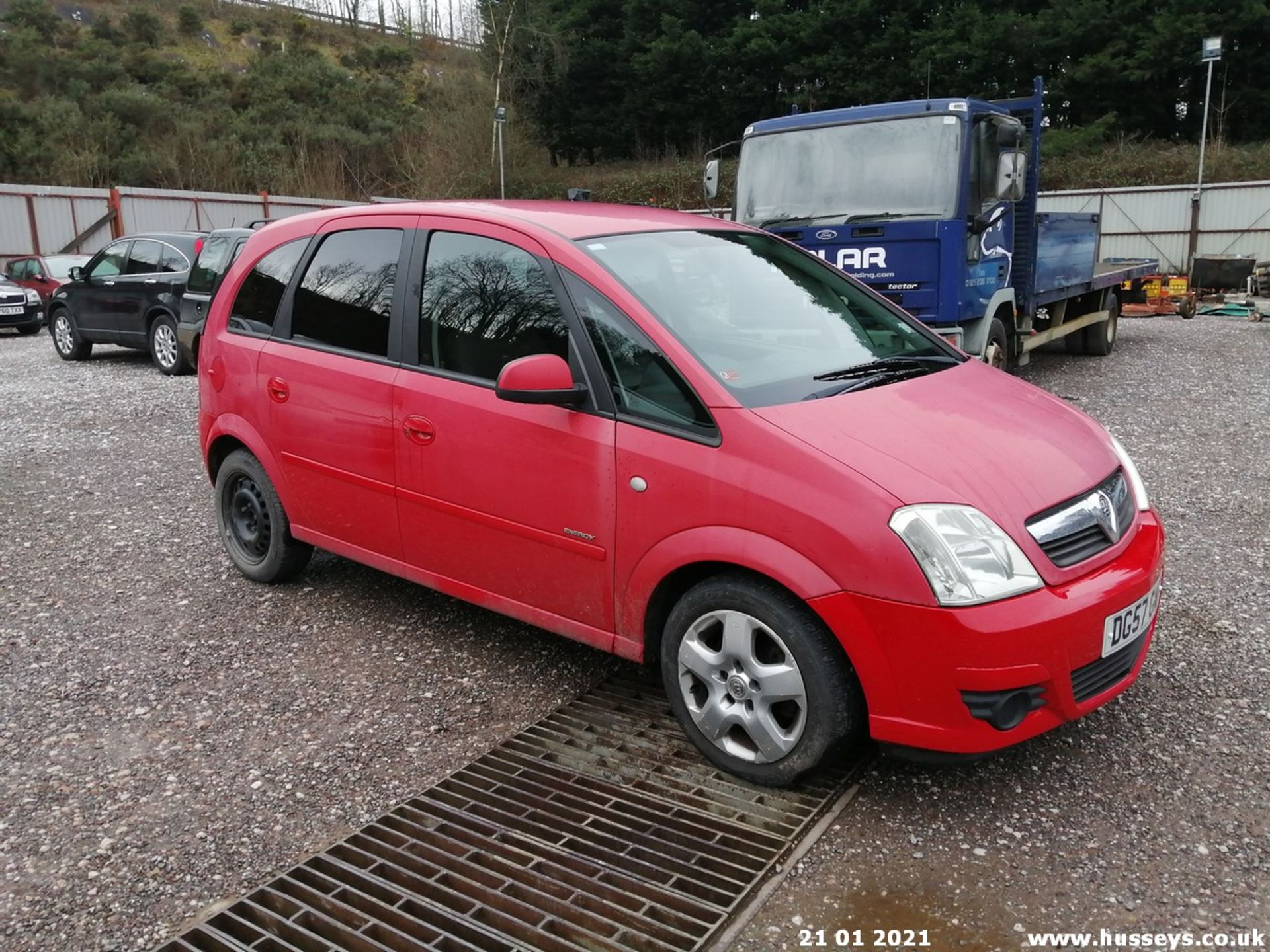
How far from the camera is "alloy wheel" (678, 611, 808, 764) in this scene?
309cm

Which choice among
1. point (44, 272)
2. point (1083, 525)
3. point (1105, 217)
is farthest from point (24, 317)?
point (1105, 217)

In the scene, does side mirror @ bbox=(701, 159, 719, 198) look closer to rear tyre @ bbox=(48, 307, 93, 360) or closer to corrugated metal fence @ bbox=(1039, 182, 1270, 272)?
rear tyre @ bbox=(48, 307, 93, 360)

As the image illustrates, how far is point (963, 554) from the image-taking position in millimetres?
2848

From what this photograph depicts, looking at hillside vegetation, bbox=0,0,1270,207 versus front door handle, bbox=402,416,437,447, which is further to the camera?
hillside vegetation, bbox=0,0,1270,207

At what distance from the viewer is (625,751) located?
11.7ft

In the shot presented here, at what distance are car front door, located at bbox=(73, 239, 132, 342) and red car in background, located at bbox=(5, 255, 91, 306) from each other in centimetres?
575

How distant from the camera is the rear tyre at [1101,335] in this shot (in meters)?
13.3

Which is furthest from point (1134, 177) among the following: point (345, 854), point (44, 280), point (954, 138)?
point (345, 854)

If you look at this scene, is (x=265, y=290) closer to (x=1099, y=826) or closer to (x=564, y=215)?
(x=564, y=215)

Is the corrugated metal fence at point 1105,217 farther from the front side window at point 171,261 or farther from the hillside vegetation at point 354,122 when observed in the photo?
the front side window at point 171,261

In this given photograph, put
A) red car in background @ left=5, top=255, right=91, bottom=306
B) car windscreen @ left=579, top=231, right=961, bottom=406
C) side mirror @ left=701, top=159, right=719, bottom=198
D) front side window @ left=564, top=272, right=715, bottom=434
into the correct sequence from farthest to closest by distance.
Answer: red car in background @ left=5, top=255, right=91, bottom=306 → side mirror @ left=701, top=159, right=719, bottom=198 → car windscreen @ left=579, top=231, right=961, bottom=406 → front side window @ left=564, top=272, right=715, bottom=434

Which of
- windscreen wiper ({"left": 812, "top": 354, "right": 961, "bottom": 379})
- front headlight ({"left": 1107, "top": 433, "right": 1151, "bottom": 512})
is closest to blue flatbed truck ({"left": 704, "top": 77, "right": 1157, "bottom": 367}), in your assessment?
windscreen wiper ({"left": 812, "top": 354, "right": 961, "bottom": 379})

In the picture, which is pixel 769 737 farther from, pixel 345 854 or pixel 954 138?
pixel 954 138

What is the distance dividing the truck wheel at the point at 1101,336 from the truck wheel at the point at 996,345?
4319 millimetres
